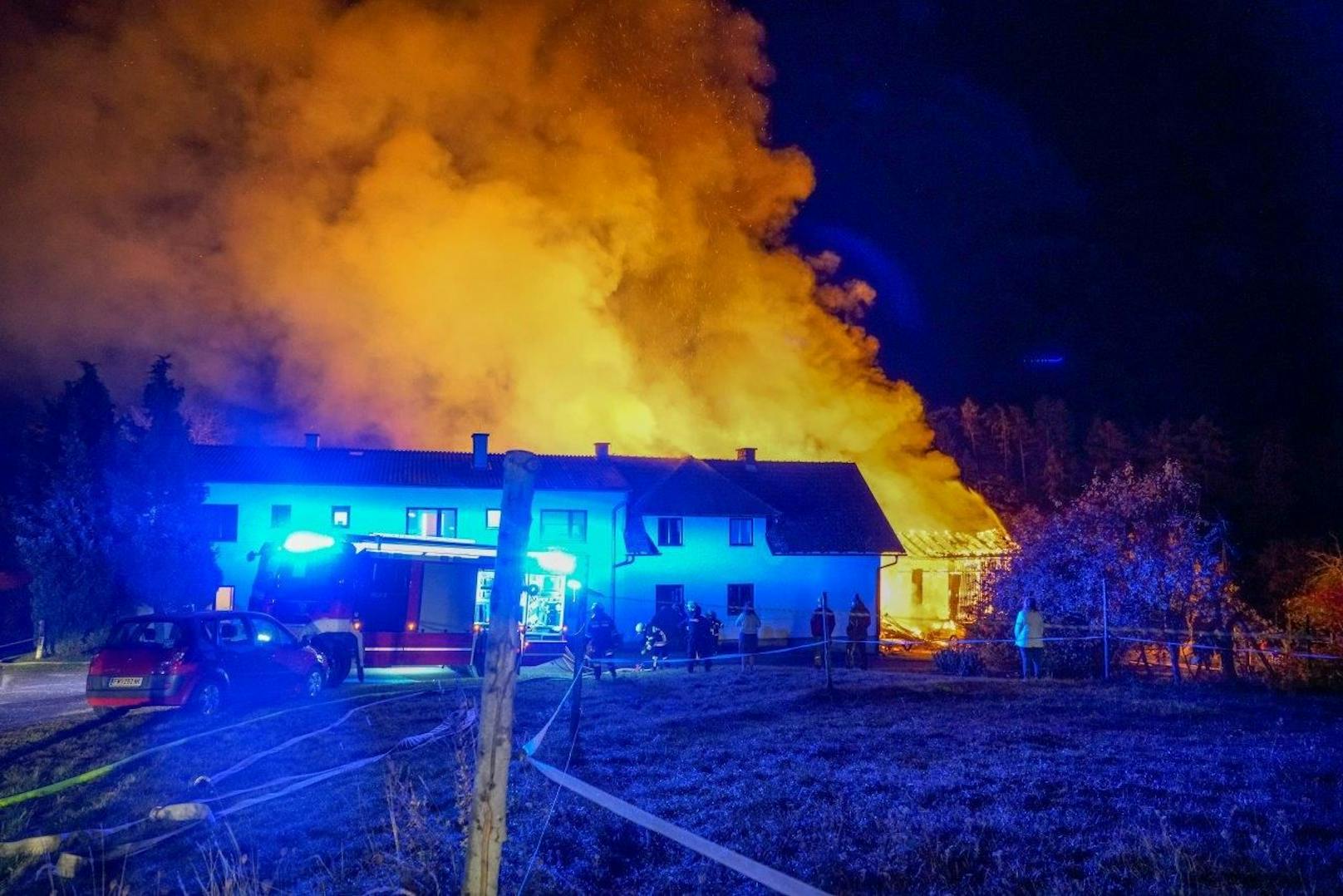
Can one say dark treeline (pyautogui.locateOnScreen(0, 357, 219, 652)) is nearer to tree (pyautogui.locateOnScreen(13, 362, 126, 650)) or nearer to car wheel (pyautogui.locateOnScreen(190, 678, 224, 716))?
tree (pyautogui.locateOnScreen(13, 362, 126, 650))

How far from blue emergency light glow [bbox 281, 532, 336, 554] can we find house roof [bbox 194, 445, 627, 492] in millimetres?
14521

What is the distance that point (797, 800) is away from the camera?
7902 millimetres

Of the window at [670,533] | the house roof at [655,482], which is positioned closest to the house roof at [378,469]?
the house roof at [655,482]

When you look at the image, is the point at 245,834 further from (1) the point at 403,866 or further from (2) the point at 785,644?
(2) the point at 785,644

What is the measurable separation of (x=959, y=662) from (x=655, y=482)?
20.0 m

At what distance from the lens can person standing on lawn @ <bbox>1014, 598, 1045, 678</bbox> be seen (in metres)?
18.7

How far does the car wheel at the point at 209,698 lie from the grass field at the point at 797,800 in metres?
0.45

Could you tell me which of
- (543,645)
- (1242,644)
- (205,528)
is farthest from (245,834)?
(205,528)

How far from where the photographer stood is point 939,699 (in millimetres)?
14172

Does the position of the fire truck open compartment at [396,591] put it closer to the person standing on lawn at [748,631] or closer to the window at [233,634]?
the window at [233,634]

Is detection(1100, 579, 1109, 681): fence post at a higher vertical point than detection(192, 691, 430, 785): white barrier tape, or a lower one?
higher

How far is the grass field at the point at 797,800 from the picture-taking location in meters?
6.23

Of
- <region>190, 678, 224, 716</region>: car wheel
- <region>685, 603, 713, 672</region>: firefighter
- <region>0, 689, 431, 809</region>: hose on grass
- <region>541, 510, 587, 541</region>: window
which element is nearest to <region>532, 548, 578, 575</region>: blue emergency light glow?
<region>685, 603, 713, 672</region>: firefighter

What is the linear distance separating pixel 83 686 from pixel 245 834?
13.4 meters
